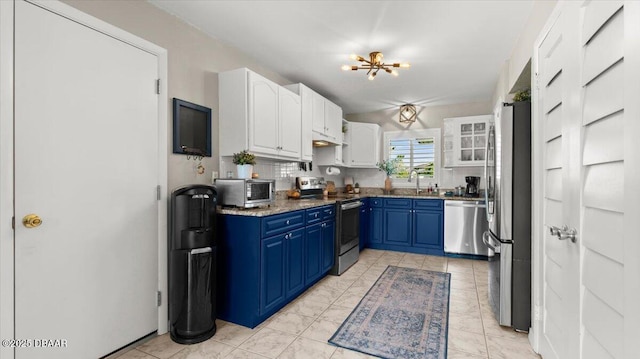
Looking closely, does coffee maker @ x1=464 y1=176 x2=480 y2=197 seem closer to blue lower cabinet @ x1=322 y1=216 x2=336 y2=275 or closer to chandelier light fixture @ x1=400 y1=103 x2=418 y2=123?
chandelier light fixture @ x1=400 y1=103 x2=418 y2=123

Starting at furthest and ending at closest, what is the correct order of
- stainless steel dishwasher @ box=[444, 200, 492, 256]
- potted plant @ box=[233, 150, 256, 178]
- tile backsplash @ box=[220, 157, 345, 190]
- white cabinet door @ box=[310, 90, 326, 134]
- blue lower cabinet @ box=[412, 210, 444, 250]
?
blue lower cabinet @ box=[412, 210, 444, 250] < stainless steel dishwasher @ box=[444, 200, 492, 256] < white cabinet door @ box=[310, 90, 326, 134] < tile backsplash @ box=[220, 157, 345, 190] < potted plant @ box=[233, 150, 256, 178]

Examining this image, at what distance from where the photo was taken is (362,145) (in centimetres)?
548

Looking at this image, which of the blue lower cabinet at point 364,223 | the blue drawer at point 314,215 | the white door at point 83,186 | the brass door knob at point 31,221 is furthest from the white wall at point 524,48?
the brass door knob at point 31,221

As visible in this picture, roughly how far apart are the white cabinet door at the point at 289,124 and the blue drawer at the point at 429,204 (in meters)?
2.29

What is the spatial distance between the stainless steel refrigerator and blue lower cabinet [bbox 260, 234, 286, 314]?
182cm

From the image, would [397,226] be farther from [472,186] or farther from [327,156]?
[327,156]

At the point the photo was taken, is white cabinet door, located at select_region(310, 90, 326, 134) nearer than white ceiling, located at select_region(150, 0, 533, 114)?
No

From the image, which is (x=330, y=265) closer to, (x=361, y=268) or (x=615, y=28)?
(x=361, y=268)

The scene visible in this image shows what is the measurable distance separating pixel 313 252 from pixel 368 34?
7.44 feet

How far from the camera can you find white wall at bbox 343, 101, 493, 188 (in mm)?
5098

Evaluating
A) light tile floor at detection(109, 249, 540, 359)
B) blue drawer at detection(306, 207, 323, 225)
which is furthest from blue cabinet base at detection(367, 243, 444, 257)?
blue drawer at detection(306, 207, 323, 225)

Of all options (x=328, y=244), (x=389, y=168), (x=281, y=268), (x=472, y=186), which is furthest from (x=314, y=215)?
(x=472, y=186)

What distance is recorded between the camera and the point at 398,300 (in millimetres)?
2885

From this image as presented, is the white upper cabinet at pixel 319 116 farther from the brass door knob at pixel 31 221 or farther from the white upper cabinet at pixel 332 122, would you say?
the brass door knob at pixel 31 221
